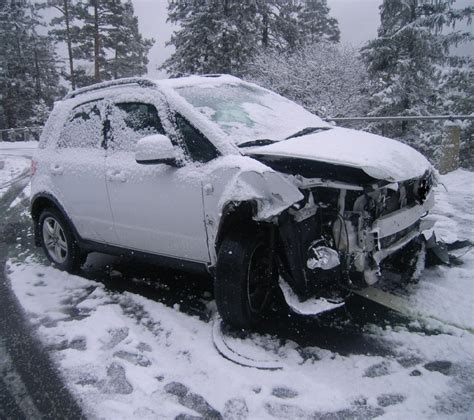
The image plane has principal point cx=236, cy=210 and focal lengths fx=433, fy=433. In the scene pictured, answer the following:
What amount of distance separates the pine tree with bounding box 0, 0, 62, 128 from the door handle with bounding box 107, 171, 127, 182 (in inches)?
1474

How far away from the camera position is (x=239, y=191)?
2963mm

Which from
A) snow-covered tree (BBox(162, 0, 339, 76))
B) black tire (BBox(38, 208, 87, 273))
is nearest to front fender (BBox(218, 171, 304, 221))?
black tire (BBox(38, 208, 87, 273))

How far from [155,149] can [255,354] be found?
1647 millimetres

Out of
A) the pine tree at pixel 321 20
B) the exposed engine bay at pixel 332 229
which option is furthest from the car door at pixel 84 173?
the pine tree at pixel 321 20

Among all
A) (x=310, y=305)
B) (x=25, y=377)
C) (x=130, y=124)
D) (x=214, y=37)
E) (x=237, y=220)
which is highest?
(x=214, y=37)

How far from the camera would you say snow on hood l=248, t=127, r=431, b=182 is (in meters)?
2.91

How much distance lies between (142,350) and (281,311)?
1166 millimetres

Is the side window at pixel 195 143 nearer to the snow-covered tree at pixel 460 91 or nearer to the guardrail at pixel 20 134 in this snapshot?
the snow-covered tree at pixel 460 91

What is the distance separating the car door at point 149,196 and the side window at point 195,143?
12 cm

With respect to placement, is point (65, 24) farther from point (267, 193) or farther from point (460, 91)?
point (267, 193)

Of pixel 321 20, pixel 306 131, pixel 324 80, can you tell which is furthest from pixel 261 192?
pixel 321 20

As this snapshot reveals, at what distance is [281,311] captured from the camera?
3.59 m

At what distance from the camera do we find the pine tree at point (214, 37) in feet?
70.7

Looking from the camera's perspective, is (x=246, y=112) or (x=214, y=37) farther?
(x=214, y=37)
